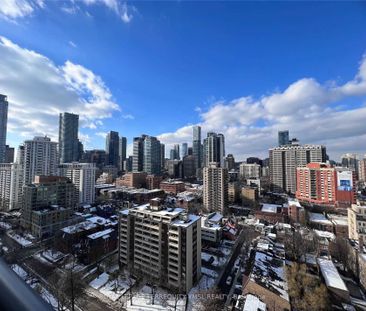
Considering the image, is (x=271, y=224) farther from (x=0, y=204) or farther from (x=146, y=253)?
(x=0, y=204)

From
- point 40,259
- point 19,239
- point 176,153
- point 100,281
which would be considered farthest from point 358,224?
point 176,153

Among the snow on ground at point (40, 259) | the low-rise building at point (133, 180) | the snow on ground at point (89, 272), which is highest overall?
the low-rise building at point (133, 180)

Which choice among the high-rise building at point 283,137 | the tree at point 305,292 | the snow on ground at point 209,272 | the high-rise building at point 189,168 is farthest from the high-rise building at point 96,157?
the tree at point 305,292

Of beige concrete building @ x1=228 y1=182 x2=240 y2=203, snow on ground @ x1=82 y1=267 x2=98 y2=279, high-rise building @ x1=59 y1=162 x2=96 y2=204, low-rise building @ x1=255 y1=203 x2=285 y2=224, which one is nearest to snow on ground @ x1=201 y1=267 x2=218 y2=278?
snow on ground @ x1=82 y1=267 x2=98 y2=279

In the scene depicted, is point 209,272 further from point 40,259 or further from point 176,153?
point 176,153

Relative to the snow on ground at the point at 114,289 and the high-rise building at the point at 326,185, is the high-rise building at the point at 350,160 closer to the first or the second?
the high-rise building at the point at 326,185

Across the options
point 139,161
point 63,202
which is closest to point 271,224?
point 63,202
